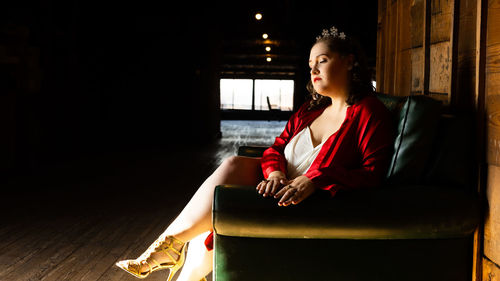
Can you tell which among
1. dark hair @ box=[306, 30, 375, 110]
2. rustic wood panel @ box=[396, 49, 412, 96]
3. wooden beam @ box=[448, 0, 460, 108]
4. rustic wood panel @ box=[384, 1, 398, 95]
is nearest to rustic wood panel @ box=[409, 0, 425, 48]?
rustic wood panel @ box=[396, 49, 412, 96]

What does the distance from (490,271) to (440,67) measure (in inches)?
36.0

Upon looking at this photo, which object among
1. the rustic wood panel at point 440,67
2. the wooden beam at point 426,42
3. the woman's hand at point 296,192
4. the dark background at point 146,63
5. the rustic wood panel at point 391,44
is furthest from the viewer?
the dark background at point 146,63

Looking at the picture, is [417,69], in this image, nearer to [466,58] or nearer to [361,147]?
[466,58]

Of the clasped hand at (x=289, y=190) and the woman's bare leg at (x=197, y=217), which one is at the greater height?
the clasped hand at (x=289, y=190)

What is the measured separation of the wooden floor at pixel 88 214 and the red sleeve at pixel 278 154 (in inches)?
34.3

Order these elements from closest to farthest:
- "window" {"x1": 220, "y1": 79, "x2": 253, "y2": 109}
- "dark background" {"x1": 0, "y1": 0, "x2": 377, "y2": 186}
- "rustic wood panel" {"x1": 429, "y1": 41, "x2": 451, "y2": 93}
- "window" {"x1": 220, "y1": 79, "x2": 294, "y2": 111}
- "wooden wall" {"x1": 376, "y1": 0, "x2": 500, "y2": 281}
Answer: "wooden wall" {"x1": 376, "y1": 0, "x2": 500, "y2": 281} < "rustic wood panel" {"x1": 429, "y1": 41, "x2": 451, "y2": 93} < "dark background" {"x1": 0, "y1": 0, "x2": 377, "y2": 186} < "window" {"x1": 220, "y1": 79, "x2": 294, "y2": 111} < "window" {"x1": 220, "y1": 79, "x2": 253, "y2": 109}

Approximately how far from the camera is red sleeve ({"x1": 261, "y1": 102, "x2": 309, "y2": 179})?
6.16 feet

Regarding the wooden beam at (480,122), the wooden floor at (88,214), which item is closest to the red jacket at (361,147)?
the wooden beam at (480,122)

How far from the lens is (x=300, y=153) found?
1931 mm

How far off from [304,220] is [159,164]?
4817 millimetres

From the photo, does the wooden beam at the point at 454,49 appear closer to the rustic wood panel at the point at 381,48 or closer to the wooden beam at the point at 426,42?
the wooden beam at the point at 426,42

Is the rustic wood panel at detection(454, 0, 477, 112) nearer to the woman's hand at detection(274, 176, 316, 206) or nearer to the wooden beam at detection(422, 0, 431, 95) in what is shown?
the wooden beam at detection(422, 0, 431, 95)

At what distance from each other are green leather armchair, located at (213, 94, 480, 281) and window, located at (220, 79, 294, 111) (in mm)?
18364

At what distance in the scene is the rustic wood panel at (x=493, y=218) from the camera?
1.54 m
